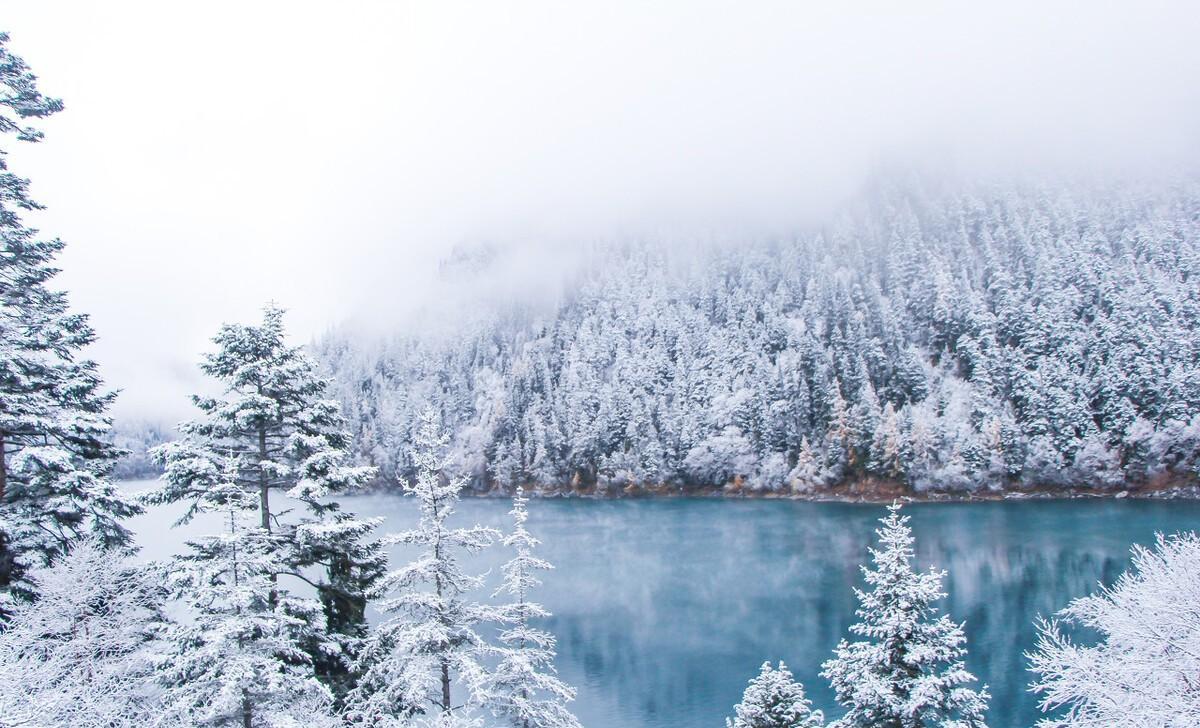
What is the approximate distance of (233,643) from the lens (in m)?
12.0

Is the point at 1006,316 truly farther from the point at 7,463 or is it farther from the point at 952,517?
the point at 7,463

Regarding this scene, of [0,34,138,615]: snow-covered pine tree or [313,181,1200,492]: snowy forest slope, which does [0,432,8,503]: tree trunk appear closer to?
[0,34,138,615]: snow-covered pine tree

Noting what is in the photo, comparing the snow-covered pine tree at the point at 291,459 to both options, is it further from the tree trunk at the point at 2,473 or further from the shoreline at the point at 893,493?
the shoreline at the point at 893,493

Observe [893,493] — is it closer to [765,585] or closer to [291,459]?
[765,585]

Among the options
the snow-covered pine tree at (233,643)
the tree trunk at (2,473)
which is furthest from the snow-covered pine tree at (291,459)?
the tree trunk at (2,473)

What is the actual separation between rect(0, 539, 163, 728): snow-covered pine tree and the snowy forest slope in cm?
11708

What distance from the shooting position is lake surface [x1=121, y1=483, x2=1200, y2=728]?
41.7 m

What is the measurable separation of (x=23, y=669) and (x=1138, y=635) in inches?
972

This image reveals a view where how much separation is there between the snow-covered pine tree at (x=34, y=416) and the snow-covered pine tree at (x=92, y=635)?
63 cm

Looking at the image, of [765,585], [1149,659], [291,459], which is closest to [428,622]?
[291,459]

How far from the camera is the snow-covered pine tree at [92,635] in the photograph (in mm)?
11234

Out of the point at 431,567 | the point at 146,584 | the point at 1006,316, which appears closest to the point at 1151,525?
the point at 1006,316

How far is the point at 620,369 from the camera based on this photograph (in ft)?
598

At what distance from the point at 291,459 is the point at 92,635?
5347mm
